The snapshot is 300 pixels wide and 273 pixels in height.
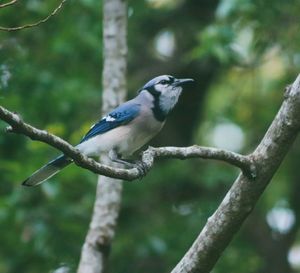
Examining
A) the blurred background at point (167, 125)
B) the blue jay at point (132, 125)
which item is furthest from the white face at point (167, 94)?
the blurred background at point (167, 125)

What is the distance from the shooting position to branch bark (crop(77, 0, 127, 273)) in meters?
6.39

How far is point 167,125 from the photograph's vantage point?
10.9m

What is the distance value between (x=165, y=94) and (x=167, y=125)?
15.0 ft

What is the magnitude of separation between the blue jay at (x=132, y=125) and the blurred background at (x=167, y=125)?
3.45 feet

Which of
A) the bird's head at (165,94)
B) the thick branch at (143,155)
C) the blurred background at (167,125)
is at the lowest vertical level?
the blurred background at (167,125)

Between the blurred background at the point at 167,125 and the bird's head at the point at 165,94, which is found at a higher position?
the bird's head at the point at 165,94

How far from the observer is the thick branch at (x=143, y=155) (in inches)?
151

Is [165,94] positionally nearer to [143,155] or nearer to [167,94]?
[167,94]

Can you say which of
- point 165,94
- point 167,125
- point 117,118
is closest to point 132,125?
point 117,118

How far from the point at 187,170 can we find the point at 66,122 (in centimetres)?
178

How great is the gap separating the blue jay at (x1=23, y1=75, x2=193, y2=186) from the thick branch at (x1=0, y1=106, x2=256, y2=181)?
4.21ft

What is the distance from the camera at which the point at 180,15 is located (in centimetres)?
1087

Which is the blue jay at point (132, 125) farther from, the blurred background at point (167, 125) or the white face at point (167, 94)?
the blurred background at point (167, 125)

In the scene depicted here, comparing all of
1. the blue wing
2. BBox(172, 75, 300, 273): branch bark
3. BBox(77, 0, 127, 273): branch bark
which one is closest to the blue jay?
the blue wing
